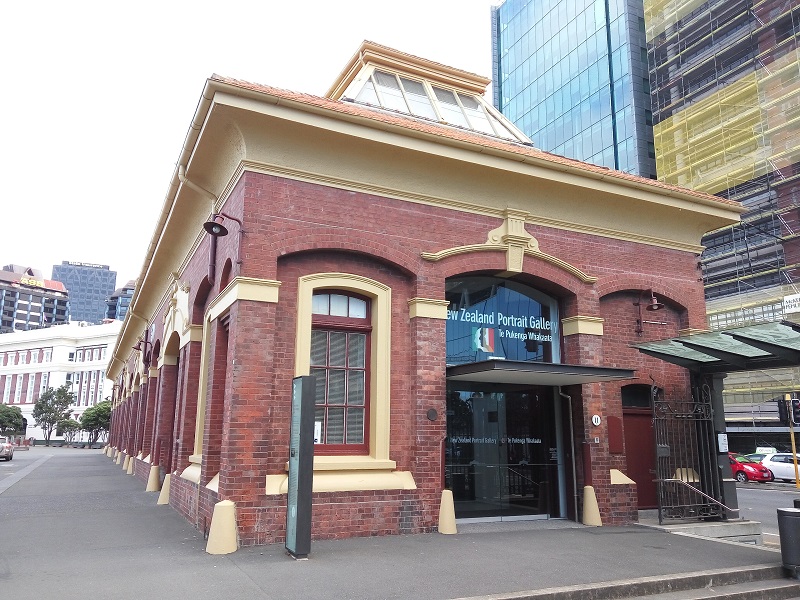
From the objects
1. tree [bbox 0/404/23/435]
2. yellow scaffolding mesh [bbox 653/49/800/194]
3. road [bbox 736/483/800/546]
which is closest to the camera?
road [bbox 736/483/800/546]

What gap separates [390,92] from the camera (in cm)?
1591

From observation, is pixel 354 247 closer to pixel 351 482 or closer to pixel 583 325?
pixel 351 482

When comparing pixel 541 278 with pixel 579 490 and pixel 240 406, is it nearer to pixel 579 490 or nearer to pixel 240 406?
pixel 579 490

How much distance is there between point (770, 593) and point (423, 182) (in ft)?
24.6

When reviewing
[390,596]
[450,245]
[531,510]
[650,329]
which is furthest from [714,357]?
[390,596]

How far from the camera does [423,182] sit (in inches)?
426

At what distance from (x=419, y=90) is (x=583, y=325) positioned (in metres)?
8.26

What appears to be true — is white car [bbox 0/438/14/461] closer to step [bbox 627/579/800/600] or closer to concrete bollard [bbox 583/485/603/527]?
concrete bollard [bbox 583/485/603/527]

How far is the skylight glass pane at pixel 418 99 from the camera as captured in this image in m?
15.7

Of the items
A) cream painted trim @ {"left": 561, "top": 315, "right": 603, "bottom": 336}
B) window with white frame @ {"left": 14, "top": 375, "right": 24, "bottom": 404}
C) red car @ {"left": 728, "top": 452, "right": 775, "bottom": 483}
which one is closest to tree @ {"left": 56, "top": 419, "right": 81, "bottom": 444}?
window with white frame @ {"left": 14, "top": 375, "right": 24, "bottom": 404}

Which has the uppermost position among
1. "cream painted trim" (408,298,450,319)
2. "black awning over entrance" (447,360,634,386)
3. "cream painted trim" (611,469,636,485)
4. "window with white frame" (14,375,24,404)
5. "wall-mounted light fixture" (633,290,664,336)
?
"window with white frame" (14,375,24,404)

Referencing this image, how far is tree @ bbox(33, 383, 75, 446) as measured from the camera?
258 ft

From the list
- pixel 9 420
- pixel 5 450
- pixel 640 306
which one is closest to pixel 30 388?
pixel 9 420

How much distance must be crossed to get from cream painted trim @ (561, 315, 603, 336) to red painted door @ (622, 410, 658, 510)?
75.5 inches
